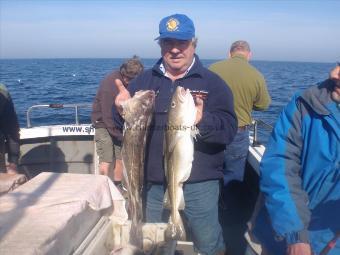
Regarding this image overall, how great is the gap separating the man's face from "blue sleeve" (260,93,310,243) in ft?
3.49

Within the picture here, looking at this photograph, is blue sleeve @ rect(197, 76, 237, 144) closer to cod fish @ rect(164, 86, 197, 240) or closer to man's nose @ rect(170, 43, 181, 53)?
cod fish @ rect(164, 86, 197, 240)

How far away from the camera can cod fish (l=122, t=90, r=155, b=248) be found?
9.86 ft

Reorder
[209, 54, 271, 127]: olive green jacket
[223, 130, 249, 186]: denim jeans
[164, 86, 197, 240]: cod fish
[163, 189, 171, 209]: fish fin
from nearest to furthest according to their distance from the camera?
[164, 86, 197, 240]: cod fish, [163, 189, 171, 209]: fish fin, [223, 130, 249, 186]: denim jeans, [209, 54, 271, 127]: olive green jacket

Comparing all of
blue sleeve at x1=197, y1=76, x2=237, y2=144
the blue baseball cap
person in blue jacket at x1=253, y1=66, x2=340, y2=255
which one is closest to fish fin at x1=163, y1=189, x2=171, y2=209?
blue sleeve at x1=197, y1=76, x2=237, y2=144

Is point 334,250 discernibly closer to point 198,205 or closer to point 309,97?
point 309,97

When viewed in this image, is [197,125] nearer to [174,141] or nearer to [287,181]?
[174,141]

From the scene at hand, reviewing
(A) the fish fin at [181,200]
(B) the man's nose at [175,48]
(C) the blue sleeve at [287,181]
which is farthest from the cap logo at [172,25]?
(A) the fish fin at [181,200]

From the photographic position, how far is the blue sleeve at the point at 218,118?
3096mm

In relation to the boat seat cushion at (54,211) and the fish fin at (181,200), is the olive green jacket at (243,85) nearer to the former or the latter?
the fish fin at (181,200)

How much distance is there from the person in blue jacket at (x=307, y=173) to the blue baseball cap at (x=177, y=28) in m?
1.12

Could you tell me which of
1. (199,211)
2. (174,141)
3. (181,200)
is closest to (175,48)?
(174,141)

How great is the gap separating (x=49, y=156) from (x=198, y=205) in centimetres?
390

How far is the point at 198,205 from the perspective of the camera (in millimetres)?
3395

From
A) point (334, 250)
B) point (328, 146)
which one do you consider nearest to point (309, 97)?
point (328, 146)
